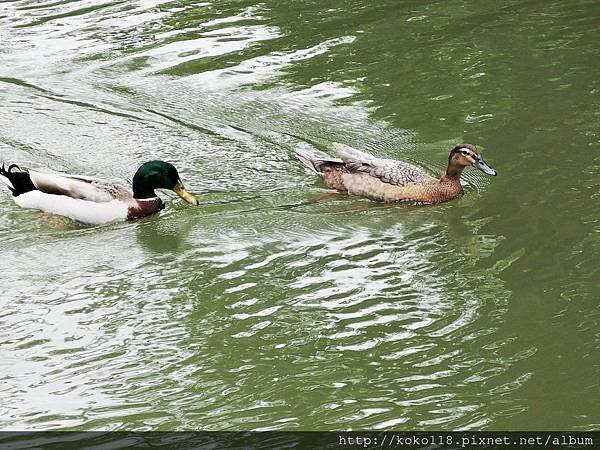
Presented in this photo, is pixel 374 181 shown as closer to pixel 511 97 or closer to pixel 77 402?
pixel 511 97

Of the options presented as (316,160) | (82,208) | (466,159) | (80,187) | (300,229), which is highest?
(80,187)

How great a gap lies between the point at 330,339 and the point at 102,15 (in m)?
8.85

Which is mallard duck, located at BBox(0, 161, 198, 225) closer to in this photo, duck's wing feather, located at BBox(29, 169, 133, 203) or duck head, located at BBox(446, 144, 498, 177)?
duck's wing feather, located at BBox(29, 169, 133, 203)

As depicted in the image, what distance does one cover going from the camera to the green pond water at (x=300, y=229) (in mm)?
6996

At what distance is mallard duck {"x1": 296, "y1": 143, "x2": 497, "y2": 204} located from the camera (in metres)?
10.1

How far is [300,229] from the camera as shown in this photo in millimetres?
9594

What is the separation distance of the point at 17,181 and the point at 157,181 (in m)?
1.24

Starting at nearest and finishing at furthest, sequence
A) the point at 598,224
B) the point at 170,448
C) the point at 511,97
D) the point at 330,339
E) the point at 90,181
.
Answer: the point at 170,448
the point at 330,339
the point at 598,224
the point at 90,181
the point at 511,97

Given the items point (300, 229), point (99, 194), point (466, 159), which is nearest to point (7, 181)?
point (99, 194)

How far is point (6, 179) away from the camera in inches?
406

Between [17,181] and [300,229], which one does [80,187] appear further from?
[300,229]

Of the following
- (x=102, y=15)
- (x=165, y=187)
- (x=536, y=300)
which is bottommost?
(x=536, y=300)

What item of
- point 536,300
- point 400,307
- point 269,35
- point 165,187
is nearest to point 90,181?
point 165,187

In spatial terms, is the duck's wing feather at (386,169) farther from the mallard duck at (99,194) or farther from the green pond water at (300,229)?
the mallard duck at (99,194)
